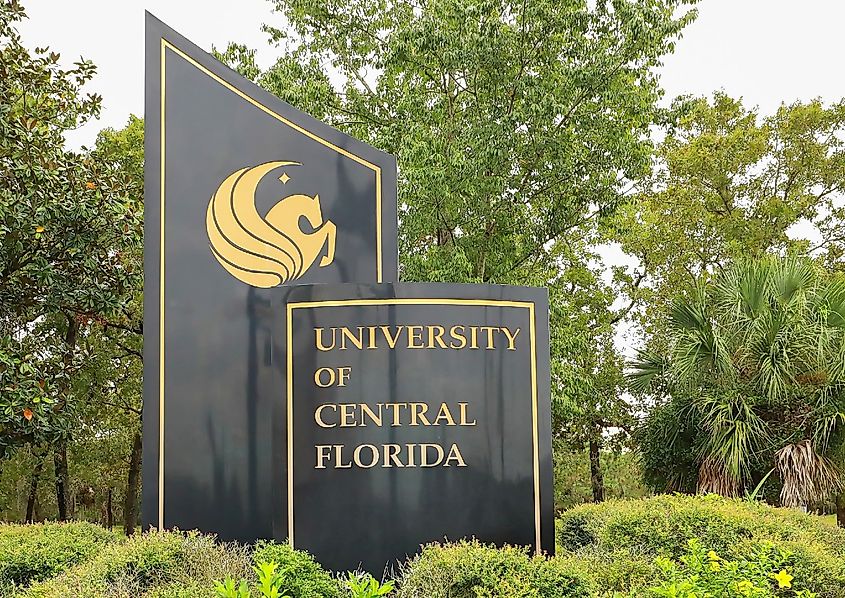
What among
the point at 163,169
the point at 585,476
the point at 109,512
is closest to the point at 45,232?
the point at 163,169

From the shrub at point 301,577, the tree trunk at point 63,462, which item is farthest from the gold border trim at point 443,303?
the tree trunk at point 63,462

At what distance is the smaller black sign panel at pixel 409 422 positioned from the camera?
19.6ft

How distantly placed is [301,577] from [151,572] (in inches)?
36.1

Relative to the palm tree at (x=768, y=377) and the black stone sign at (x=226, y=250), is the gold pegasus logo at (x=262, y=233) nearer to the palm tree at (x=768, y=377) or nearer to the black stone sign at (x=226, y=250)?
the black stone sign at (x=226, y=250)

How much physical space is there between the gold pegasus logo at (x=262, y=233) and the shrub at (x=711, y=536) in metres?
3.02

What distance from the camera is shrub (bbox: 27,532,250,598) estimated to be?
14.9 feet

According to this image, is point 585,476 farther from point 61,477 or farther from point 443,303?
point 443,303

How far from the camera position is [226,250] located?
738 cm

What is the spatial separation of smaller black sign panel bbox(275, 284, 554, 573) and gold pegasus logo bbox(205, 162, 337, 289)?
1287 millimetres

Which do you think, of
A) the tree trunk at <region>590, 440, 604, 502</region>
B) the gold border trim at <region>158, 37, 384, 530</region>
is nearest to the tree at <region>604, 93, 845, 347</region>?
the tree trunk at <region>590, 440, 604, 502</region>

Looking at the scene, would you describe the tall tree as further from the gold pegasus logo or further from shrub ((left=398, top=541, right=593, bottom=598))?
shrub ((left=398, top=541, right=593, bottom=598))

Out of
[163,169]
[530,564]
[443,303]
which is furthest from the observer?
[163,169]

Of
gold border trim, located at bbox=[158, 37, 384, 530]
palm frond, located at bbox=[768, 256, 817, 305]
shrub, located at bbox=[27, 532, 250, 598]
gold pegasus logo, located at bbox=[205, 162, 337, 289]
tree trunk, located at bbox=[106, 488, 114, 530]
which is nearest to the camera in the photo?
shrub, located at bbox=[27, 532, 250, 598]

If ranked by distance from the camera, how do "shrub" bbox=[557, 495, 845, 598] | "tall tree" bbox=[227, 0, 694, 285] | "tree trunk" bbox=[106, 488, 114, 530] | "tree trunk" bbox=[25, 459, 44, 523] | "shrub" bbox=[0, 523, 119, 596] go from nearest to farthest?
"shrub" bbox=[557, 495, 845, 598], "shrub" bbox=[0, 523, 119, 596], "tall tree" bbox=[227, 0, 694, 285], "tree trunk" bbox=[25, 459, 44, 523], "tree trunk" bbox=[106, 488, 114, 530]
